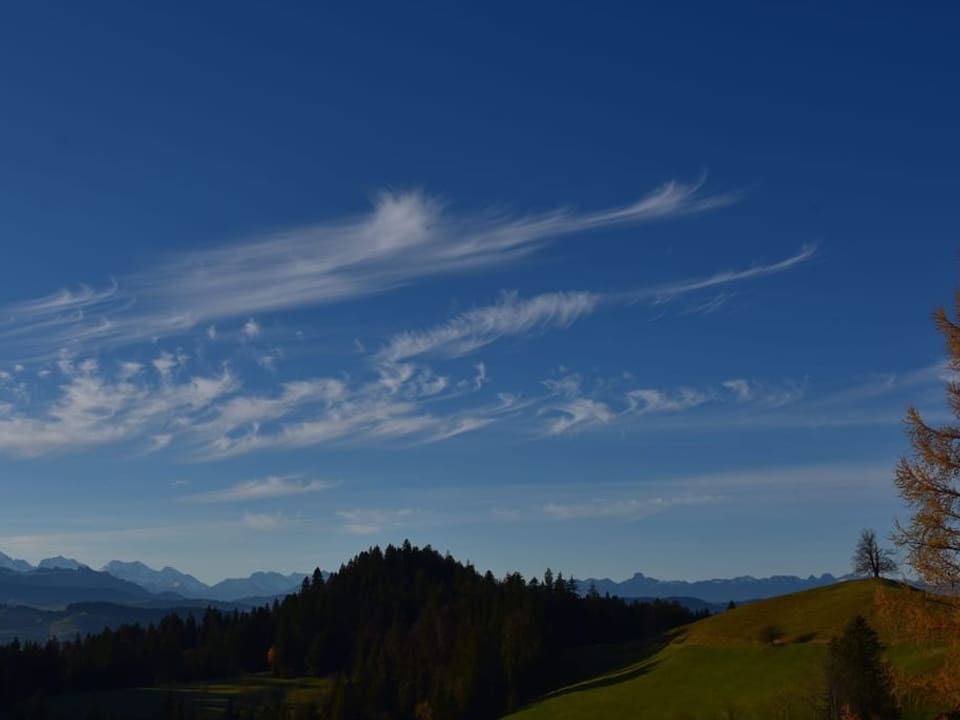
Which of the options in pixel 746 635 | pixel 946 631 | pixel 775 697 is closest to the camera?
pixel 946 631

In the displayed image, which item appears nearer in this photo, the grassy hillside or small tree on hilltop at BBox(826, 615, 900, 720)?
small tree on hilltop at BBox(826, 615, 900, 720)

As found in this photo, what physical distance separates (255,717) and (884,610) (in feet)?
598

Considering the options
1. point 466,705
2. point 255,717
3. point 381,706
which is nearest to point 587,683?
point 466,705

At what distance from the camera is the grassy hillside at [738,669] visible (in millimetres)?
110938

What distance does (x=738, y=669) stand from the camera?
421 ft

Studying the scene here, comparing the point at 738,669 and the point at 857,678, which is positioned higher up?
the point at 738,669

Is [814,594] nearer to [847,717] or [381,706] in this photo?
[381,706]

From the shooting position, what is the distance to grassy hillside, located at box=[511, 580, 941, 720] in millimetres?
110938

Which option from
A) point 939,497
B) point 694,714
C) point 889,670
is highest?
point 939,497

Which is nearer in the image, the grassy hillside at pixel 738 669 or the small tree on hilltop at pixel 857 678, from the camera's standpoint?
the small tree on hilltop at pixel 857 678

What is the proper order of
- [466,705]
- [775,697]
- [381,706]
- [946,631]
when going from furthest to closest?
[381,706] → [466,705] → [775,697] → [946,631]

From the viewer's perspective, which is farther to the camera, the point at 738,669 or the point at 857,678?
the point at 738,669

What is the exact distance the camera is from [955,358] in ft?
83.4

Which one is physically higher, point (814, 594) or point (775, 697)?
point (814, 594)
